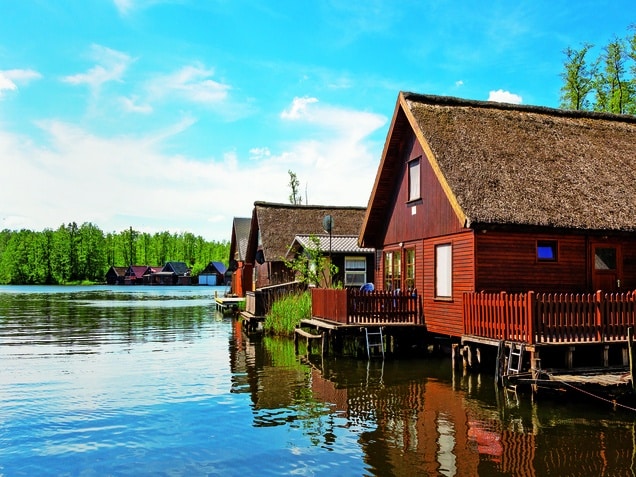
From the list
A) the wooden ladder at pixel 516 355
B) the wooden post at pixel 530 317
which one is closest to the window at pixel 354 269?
the wooden ladder at pixel 516 355

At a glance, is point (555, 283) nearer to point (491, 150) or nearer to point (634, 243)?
point (634, 243)

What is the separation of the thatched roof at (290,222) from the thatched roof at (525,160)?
19808 millimetres

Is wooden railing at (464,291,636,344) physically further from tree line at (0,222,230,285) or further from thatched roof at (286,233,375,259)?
tree line at (0,222,230,285)

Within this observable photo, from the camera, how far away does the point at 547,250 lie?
785 inches

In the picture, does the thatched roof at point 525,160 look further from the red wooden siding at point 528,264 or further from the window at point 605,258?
the window at point 605,258

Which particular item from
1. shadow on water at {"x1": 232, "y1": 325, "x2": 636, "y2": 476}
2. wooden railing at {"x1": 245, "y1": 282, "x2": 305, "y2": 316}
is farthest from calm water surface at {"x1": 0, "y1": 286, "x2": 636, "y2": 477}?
wooden railing at {"x1": 245, "y1": 282, "x2": 305, "y2": 316}

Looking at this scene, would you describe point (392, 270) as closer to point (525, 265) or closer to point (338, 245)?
point (525, 265)

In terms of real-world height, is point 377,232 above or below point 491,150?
below

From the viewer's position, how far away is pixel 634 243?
67.6 ft

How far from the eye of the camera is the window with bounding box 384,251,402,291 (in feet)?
85.3

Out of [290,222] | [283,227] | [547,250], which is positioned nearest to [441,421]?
[547,250]

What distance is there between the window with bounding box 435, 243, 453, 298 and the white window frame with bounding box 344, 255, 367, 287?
12.5 metres

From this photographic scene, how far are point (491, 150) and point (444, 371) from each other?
Result: 25.8ft

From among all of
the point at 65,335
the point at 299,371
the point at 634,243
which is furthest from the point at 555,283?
the point at 65,335
